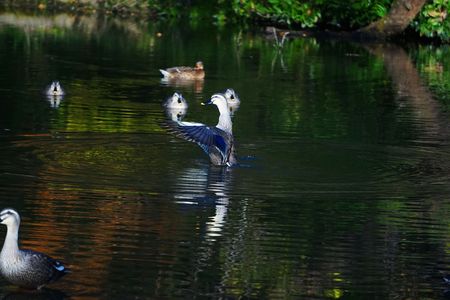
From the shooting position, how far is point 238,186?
50.8 feet

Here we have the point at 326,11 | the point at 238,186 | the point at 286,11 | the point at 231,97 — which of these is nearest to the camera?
the point at 238,186

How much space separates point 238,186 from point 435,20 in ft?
87.9

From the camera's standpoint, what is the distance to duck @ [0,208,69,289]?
10211 millimetres

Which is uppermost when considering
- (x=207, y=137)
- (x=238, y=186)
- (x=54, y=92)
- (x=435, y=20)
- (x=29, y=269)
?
(x=435, y=20)

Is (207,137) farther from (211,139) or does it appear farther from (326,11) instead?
(326,11)

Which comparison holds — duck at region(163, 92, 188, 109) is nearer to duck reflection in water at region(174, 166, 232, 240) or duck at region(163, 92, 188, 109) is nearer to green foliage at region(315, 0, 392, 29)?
duck reflection in water at region(174, 166, 232, 240)

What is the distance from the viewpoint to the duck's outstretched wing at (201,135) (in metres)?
16.4

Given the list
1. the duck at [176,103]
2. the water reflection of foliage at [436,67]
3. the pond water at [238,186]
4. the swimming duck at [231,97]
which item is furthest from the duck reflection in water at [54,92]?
the water reflection of foliage at [436,67]

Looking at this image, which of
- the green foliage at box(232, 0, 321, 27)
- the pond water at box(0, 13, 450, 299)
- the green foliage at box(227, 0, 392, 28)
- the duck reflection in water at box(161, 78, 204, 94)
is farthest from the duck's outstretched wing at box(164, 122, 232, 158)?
the green foliage at box(232, 0, 321, 27)

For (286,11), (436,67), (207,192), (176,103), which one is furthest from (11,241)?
(286,11)

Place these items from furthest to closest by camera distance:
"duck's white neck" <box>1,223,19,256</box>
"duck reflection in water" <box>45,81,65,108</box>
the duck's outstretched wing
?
"duck reflection in water" <box>45,81,65,108</box>
the duck's outstretched wing
"duck's white neck" <box>1,223,19,256</box>

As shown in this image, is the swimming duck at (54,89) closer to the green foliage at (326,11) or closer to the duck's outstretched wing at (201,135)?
the duck's outstretched wing at (201,135)

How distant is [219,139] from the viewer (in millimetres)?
16516

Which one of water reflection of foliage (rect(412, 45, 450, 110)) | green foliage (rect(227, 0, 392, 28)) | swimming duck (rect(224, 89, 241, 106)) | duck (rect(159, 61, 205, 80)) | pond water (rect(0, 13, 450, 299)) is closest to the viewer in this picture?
pond water (rect(0, 13, 450, 299))
